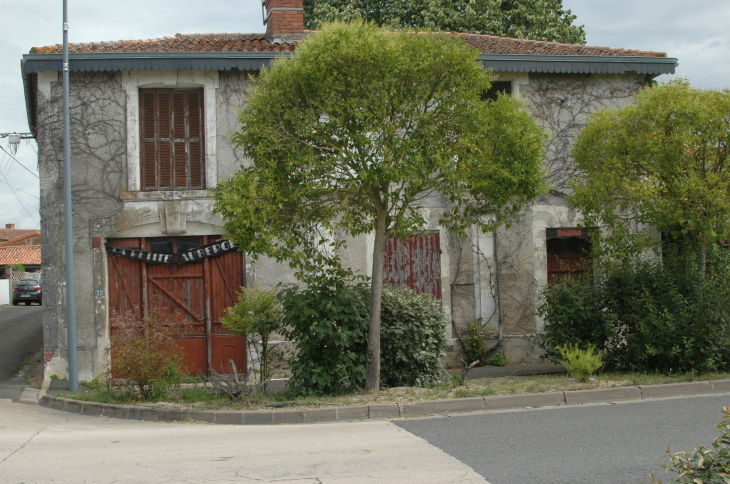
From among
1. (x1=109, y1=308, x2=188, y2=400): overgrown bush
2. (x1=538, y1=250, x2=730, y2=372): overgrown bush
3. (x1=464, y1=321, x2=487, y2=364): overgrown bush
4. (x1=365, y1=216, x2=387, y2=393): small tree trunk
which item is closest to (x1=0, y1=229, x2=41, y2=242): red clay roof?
(x1=109, y1=308, x2=188, y2=400): overgrown bush

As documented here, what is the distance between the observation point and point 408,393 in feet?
27.9

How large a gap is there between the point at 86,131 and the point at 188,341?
173 inches

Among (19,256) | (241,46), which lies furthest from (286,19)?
(19,256)

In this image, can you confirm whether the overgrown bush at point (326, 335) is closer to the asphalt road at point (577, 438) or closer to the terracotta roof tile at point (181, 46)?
the asphalt road at point (577, 438)

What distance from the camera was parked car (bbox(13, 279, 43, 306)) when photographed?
34.8 meters

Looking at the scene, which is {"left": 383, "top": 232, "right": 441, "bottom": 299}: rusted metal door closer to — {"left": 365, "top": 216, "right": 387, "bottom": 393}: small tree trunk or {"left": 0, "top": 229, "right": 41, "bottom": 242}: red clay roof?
{"left": 365, "top": 216, "right": 387, "bottom": 393}: small tree trunk

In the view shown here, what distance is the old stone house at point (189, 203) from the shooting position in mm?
11594

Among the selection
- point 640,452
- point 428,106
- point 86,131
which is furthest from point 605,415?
point 86,131

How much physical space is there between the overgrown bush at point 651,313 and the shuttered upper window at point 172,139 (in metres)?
7.00

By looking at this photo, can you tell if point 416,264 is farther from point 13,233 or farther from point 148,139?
point 13,233

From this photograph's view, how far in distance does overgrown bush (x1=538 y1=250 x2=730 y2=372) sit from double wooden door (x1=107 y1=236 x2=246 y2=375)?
→ 19.1 ft

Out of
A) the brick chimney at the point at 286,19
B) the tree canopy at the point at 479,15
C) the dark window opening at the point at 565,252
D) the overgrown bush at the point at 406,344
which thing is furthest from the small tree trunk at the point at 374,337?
the tree canopy at the point at 479,15

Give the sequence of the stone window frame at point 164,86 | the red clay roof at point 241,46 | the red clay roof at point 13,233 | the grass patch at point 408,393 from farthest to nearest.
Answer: the red clay roof at point 13,233 → the red clay roof at point 241,46 → the stone window frame at point 164,86 → the grass patch at point 408,393

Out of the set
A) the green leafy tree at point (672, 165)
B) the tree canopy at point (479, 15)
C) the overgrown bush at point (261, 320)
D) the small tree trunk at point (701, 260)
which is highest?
the tree canopy at point (479, 15)
